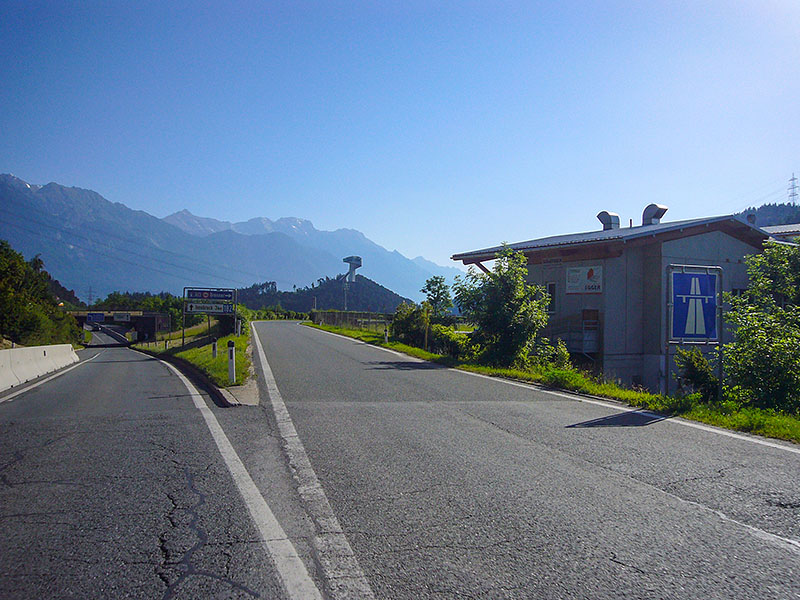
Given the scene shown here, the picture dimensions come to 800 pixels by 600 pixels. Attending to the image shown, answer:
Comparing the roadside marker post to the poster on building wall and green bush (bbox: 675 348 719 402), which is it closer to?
green bush (bbox: 675 348 719 402)

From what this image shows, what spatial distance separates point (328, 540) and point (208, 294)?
127ft

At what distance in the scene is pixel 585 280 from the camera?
25750 millimetres

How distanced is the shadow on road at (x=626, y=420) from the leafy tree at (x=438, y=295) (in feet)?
76.1

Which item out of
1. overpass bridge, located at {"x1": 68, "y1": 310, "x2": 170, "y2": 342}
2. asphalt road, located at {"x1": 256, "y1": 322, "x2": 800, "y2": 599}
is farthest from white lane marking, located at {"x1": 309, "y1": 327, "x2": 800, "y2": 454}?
overpass bridge, located at {"x1": 68, "y1": 310, "x2": 170, "y2": 342}

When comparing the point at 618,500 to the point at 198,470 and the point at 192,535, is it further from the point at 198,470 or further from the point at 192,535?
the point at 198,470

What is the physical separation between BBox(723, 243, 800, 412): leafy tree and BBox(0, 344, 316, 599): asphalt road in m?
7.90

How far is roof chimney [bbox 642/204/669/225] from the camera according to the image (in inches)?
1220

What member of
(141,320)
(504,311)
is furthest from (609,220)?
(141,320)

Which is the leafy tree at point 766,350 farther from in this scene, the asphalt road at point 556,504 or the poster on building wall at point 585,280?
the poster on building wall at point 585,280

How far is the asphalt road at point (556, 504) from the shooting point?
339cm

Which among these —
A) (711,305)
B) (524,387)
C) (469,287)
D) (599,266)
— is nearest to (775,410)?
(711,305)

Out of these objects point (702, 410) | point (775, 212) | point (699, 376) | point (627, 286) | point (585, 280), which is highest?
point (775, 212)

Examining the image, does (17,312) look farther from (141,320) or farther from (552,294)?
(552,294)

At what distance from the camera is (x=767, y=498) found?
15.8 ft
